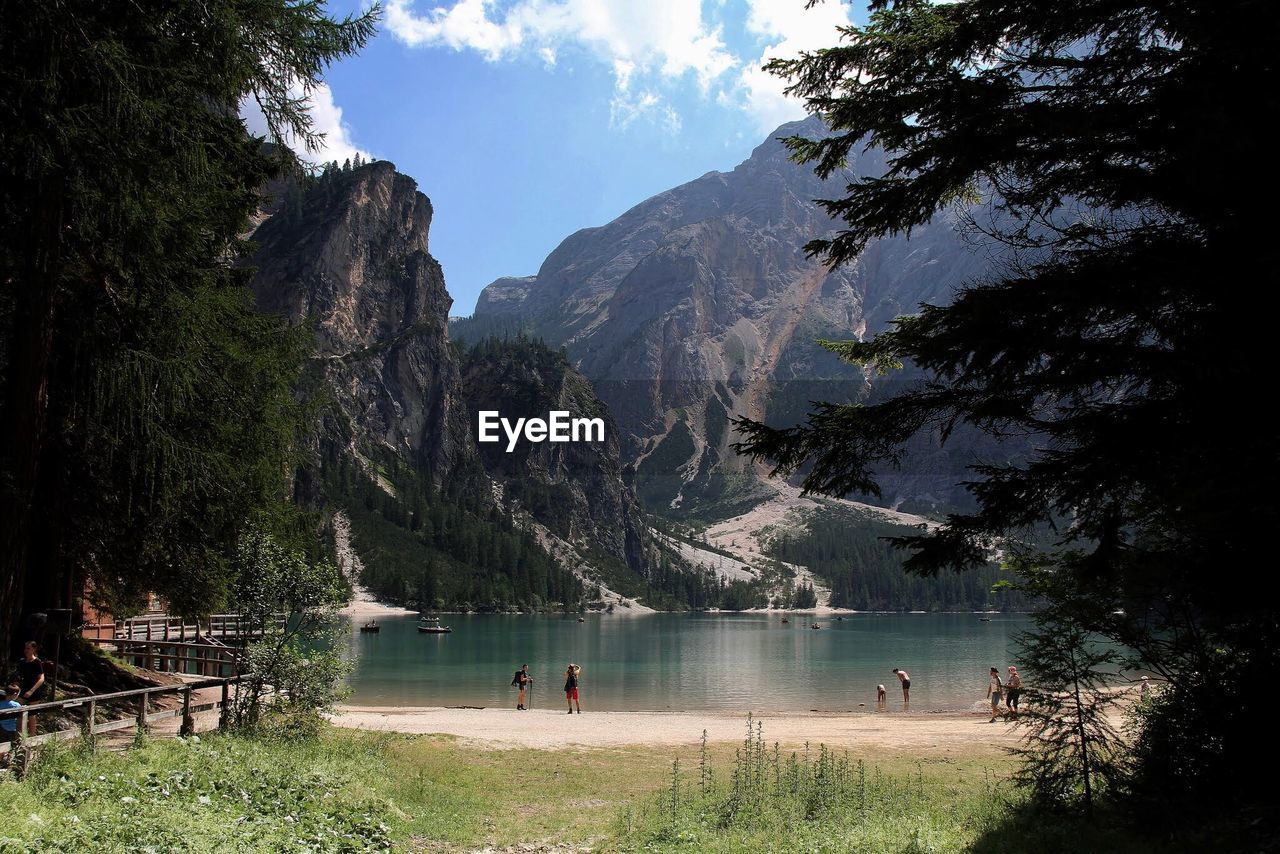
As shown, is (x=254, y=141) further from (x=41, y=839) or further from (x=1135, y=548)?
(x=1135, y=548)

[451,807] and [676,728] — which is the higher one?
[451,807]

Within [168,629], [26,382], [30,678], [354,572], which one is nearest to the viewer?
[30,678]

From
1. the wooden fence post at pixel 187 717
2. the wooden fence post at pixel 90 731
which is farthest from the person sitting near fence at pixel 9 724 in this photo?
the wooden fence post at pixel 187 717

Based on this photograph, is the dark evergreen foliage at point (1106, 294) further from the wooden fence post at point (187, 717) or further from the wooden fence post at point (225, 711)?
the wooden fence post at point (225, 711)

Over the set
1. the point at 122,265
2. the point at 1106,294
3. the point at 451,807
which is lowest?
the point at 451,807

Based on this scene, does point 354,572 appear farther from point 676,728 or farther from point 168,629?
point 676,728

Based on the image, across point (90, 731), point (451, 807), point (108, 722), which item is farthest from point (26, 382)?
point (451, 807)
